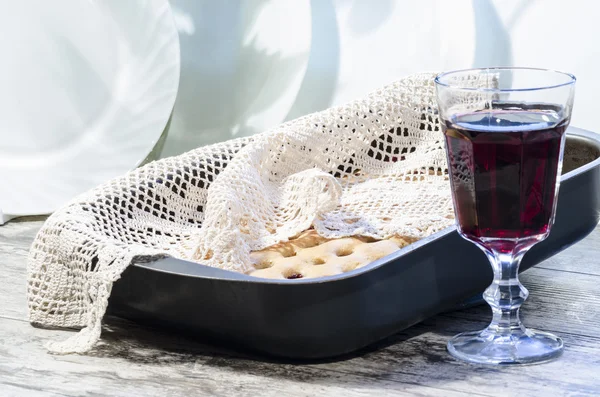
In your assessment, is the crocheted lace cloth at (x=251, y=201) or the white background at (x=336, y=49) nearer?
the crocheted lace cloth at (x=251, y=201)

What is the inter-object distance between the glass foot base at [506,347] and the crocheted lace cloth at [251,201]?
0.38 ft

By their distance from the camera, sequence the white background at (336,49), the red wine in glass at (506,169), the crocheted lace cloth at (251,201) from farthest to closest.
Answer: the white background at (336,49) < the crocheted lace cloth at (251,201) < the red wine in glass at (506,169)

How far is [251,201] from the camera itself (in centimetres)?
79

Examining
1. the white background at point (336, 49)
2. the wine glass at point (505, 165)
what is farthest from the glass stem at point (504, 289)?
the white background at point (336, 49)

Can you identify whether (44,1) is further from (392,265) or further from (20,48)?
(392,265)

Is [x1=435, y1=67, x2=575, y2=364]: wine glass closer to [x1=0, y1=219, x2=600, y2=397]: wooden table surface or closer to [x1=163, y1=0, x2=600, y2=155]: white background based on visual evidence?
[x1=0, y1=219, x2=600, y2=397]: wooden table surface

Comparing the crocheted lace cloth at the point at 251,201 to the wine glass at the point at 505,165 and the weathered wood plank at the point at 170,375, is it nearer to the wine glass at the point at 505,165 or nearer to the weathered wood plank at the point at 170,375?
the weathered wood plank at the point at 170,375

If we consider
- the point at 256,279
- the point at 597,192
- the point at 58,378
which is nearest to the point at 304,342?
the point at 256,279

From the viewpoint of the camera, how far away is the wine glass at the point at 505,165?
58 centimetres

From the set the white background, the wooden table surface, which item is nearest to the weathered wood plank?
the wooden table surface

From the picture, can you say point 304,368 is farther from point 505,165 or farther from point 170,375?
point 505,165

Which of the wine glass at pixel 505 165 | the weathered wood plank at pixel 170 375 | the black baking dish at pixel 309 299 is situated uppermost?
the wine glass at pixel 505 165

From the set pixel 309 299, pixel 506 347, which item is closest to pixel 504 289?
pixel 506 347

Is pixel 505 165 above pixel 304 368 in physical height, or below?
above
